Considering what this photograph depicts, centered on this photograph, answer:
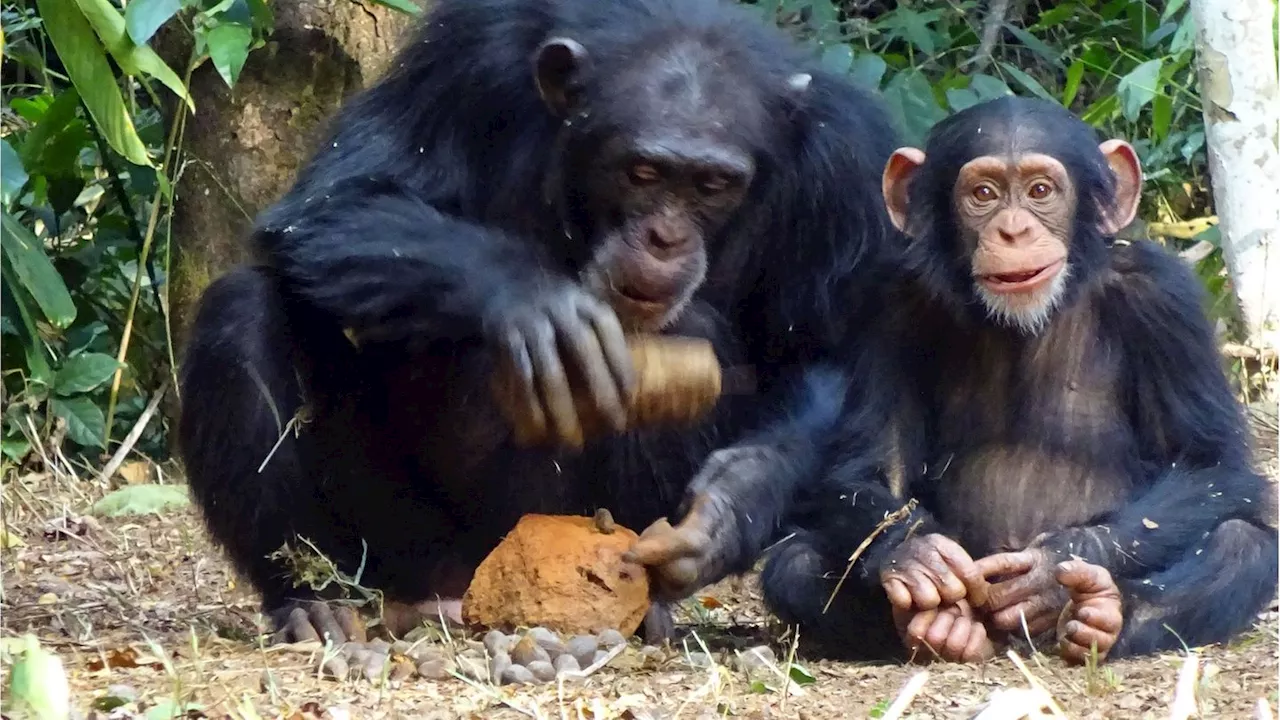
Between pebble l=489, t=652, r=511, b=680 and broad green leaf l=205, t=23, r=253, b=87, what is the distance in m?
1.93

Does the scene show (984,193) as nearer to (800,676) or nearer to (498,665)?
(800,676)

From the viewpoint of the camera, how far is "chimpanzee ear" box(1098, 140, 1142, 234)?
13.4 ft

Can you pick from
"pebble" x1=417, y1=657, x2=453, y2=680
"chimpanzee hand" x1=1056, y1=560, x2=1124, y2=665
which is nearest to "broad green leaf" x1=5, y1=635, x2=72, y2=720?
"pebble" x1=417, y1=657, x2=453, y2=680

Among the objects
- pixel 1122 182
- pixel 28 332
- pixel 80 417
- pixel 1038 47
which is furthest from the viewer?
pixel 1038 47

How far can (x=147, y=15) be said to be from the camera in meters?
3.86

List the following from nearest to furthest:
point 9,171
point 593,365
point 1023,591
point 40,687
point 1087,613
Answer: point 40,687 < point 9,171 < point 593,365 < point 1087,613 < point 1023,591

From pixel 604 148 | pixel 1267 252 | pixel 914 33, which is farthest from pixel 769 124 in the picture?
pixel 914 33

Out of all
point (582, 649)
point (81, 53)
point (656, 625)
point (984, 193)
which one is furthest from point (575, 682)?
point (81, 53)

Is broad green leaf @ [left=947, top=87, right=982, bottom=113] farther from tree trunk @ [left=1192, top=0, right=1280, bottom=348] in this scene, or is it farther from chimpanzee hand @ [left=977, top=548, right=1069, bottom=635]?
chimpanzee hand @ [left=977, top=548, right=1069, bottom=635]

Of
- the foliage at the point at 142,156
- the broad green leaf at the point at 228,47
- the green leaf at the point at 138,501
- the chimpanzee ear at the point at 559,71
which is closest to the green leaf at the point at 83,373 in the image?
the foliage at the point at 142,156

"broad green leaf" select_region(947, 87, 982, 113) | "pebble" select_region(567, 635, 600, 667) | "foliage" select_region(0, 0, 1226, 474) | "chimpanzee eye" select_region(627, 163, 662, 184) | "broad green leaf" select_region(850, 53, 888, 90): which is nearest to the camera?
"pebble" select_region(567, 635, 600, 667)

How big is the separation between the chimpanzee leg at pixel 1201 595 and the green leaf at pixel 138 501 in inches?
133

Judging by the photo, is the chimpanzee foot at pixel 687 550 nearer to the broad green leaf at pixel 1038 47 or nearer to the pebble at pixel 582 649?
the pebble at pixel 582 649

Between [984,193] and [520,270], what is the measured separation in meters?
1.18
